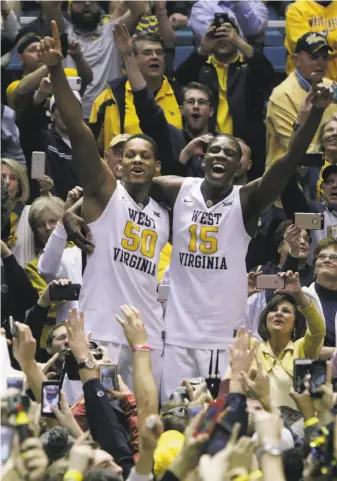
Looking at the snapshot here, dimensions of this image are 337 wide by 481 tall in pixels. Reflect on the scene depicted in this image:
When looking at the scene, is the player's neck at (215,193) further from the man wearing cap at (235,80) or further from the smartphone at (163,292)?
the man wearing cap at (235,80)

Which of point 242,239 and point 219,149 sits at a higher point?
point 219,149

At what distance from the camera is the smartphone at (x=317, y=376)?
6.48 meters

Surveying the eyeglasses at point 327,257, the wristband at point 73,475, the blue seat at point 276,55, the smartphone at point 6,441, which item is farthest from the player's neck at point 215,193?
the blue seat at point 276,55

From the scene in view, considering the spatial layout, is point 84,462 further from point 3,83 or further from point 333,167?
point 3,83

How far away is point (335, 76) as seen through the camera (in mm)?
11570

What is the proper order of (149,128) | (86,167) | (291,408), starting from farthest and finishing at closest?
1. (149,128)
2. (86,167)
3. (291,408)

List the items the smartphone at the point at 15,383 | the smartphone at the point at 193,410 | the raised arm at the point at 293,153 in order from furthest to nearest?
1. the raised arm at the point at 293,153
2. the smartphone at the point at 15,383
3. the smartphone at the point at 193,410

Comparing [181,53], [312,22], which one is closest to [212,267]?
[312,22]

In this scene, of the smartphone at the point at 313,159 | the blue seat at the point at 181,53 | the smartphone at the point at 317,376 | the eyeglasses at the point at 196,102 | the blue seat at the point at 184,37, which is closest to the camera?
the smartphone at the point at 317,376

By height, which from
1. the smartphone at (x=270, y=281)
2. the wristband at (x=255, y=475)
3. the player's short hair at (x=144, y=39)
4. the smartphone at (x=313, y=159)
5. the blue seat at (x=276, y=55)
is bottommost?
the wristband at (x=255, y=475)

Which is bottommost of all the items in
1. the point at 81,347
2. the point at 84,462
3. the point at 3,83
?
the point at 84,462

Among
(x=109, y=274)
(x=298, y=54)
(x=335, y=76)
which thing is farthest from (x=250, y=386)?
(x=335, y=76)

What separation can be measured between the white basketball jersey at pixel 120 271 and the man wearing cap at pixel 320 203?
1531 millimetres

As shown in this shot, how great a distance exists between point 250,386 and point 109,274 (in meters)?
1.95
